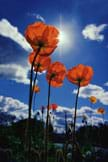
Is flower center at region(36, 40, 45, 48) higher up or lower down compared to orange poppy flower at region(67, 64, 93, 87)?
lower down

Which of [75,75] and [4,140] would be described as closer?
[75,75]

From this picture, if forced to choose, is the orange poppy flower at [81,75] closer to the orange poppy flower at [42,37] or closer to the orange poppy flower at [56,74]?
the orange poppy flower at [56,74]

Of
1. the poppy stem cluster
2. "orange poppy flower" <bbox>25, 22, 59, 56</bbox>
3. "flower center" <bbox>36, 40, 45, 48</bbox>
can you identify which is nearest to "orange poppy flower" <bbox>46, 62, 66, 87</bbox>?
the poppy stem cluster

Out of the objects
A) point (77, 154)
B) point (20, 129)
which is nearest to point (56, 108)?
point (20, 129)

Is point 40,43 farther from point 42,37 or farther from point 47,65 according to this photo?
point 47,65

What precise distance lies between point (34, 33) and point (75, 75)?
1.28 metres

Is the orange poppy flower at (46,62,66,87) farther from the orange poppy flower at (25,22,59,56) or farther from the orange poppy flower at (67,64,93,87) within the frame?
the orange poppy flower at (25,22,59,56)

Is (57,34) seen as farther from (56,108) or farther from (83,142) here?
(83,142)

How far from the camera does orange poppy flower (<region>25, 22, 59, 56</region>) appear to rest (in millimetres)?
3348

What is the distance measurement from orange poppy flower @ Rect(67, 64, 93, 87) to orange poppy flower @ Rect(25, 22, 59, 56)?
3.21 feet

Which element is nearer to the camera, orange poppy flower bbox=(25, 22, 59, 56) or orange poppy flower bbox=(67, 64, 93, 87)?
orange poppy flower bbox=(25, 22, 59, 56)

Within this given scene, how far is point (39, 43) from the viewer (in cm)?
340

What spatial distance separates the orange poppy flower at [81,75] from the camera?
450cm

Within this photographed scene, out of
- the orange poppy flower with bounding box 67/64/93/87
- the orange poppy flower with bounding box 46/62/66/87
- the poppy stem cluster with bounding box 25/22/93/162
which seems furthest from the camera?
the orange poppy flower with bounding box 67/64/93/87
